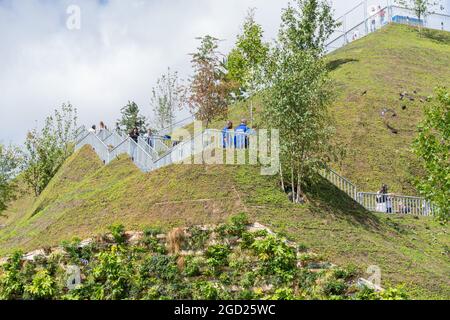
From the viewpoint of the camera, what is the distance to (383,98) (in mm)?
51094

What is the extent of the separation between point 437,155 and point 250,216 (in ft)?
20.5

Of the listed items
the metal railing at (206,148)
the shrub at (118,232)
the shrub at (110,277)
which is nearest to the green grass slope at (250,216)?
the shrub at (118,232)

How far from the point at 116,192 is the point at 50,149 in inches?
825

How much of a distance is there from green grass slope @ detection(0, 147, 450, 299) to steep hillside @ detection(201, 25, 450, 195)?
603 centimetres

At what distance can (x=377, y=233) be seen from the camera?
82.5ft

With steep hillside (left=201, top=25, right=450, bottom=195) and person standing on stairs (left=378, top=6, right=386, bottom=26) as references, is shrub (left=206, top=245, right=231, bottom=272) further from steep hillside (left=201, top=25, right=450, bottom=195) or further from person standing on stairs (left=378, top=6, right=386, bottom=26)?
person standing on stairs (left=378, top=6, right=386, bottom=26)

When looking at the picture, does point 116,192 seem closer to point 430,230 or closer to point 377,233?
point 377,233

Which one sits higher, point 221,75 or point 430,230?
point 221,75

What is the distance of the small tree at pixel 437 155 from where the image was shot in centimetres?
2116

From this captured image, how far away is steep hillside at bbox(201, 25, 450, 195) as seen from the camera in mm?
41969

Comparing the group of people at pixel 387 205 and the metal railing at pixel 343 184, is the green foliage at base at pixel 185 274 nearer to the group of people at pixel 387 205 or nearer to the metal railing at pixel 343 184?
the metal railing at pixel 343 184

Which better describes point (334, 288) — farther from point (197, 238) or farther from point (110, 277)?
point (110, 277)

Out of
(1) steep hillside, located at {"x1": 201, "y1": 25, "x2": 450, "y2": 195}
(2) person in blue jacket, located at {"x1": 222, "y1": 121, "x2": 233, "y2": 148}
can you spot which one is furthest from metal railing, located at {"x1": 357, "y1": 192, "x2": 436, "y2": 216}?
(2) person in blue jacket, located at {"x1": 222, "y1": 121, "x2": 233, "y2": 148}
